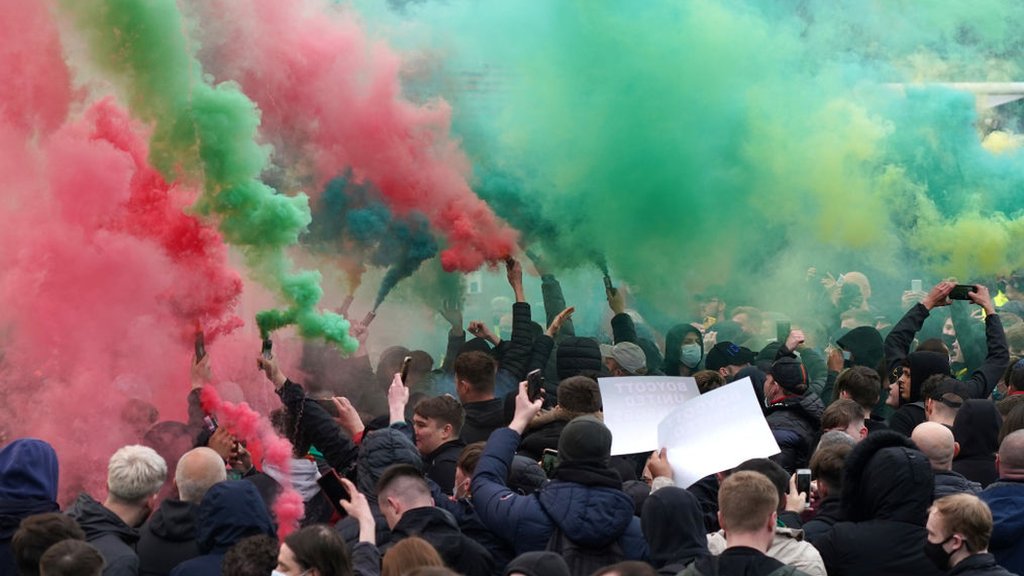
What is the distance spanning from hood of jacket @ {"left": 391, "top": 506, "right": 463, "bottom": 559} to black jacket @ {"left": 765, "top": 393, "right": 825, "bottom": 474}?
2707 mm

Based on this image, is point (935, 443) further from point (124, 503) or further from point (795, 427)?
point (124, 503)

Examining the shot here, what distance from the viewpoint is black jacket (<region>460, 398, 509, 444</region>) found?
7.76 metres

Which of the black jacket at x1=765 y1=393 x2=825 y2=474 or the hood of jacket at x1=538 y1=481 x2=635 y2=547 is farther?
the black jacket at x1=765 y1=393 x2=825 y2=474

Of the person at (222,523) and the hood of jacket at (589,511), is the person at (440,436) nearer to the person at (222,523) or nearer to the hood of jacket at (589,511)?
the hood of jacket at (589,511)

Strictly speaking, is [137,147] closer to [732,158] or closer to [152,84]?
[152,84]

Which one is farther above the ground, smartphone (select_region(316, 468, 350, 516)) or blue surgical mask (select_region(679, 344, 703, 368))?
blue surgical mask (select_region(679, 344, 703, 368))

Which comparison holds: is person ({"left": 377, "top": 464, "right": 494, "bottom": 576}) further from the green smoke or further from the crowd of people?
the green smoke

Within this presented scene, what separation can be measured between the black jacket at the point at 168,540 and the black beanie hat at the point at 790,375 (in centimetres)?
392

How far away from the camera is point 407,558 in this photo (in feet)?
14.8

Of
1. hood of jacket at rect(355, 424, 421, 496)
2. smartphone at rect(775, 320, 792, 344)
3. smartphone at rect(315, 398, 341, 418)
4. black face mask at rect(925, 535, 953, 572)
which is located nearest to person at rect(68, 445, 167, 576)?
hood of jacket at rect(355, 424, 421, 496)

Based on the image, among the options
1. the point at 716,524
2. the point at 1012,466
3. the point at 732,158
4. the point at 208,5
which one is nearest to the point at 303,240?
the point at 208,5

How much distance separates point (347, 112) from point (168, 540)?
5.55 m

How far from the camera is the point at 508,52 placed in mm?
11352

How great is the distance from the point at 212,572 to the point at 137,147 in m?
4.13
